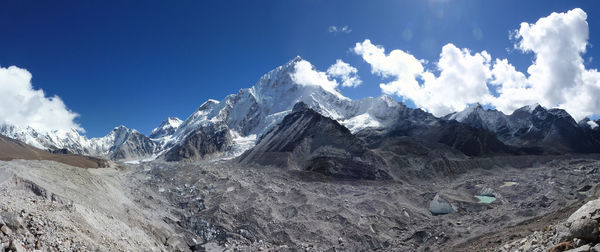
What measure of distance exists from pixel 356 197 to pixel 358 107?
474 ft

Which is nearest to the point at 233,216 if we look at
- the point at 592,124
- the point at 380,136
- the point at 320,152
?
the point at 320,152

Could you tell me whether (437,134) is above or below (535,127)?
below

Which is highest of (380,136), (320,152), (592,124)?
(380,136)

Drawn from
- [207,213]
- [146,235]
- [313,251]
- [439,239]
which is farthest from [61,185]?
[439,239]

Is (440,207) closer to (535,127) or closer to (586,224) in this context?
(586,224)

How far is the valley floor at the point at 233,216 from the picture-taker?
1886 centimetres

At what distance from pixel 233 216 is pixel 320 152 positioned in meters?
44.8

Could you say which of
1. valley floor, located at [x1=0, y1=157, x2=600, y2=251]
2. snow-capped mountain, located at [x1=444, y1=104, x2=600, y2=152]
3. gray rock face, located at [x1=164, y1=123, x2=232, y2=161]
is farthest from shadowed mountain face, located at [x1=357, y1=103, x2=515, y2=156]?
gray rock face, located at [x1=164, y1=123, x2=232, y2=161]

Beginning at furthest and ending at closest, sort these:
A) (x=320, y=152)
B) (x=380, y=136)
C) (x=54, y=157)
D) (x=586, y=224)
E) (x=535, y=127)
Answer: (x=535, y=127), (x=380, y=136), (x=54, y=157), (x=320, y=152), (x=586, y=224)

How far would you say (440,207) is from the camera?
3872cm

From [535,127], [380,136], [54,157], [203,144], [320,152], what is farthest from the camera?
[203,144]

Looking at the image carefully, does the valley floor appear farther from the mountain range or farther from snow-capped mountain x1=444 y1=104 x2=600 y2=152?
snow-capped mountain x1=444 y1=104 x2=600 y2=152

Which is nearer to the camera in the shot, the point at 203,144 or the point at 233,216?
the point at 233,216

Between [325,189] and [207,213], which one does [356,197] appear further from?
[207,213]
